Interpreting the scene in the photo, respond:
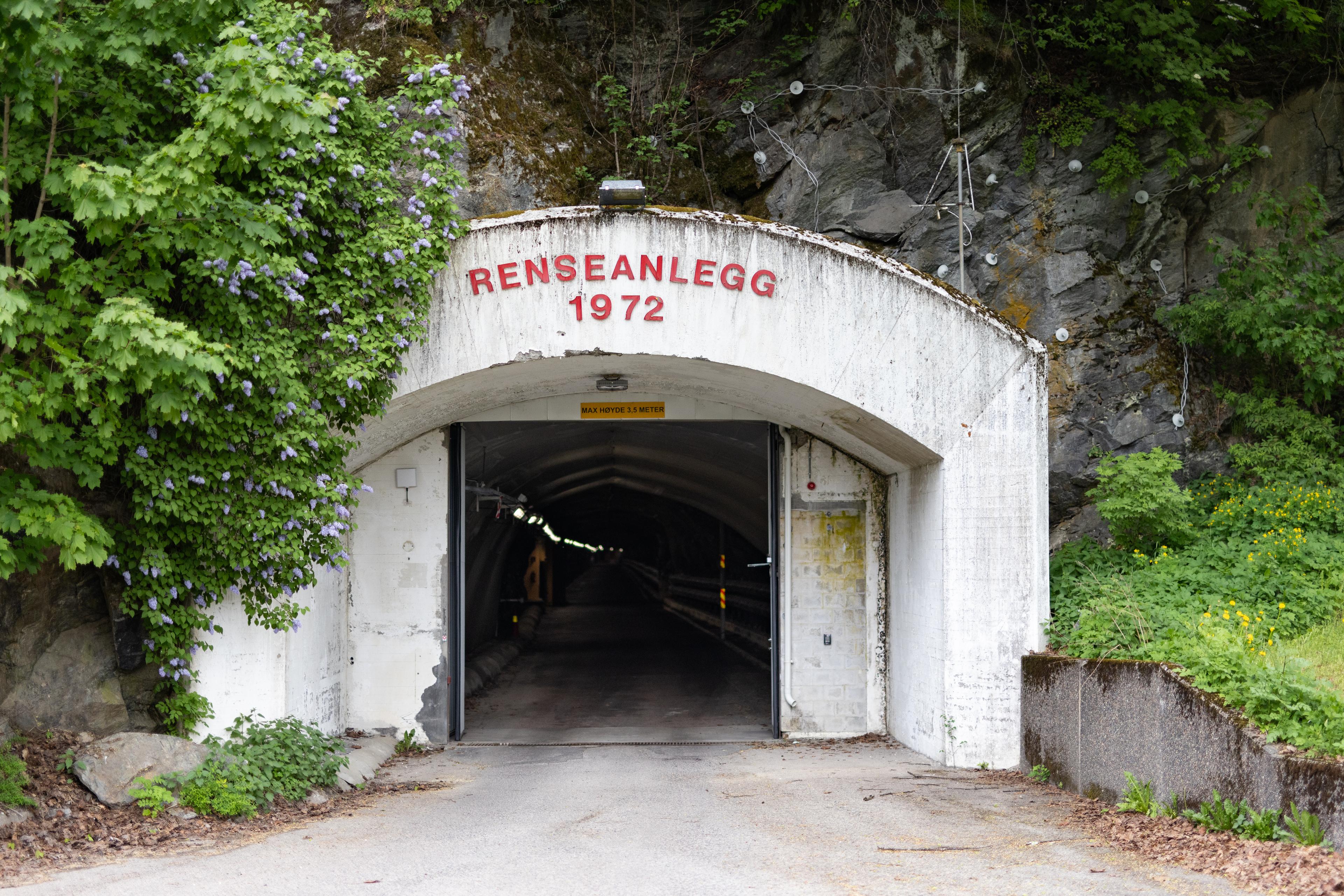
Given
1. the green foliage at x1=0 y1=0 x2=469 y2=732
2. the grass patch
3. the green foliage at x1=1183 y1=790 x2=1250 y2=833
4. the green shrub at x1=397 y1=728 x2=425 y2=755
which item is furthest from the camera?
the green shrub at x1=397 y1=728 x2=425 y2=755

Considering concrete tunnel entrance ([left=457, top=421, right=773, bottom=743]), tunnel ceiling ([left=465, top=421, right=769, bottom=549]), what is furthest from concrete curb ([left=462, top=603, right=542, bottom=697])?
tunnel ceiling ([left=465, top=421, right=769, bottom=549])

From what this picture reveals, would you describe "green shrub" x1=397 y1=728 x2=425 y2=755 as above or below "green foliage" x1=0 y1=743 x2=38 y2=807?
below

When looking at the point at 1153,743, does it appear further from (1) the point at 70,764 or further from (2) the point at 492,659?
(2) the point at 492,659

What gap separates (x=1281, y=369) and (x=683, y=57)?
7.94 meters

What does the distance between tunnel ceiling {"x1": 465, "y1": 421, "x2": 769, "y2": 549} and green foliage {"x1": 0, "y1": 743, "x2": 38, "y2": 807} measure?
5.76 m

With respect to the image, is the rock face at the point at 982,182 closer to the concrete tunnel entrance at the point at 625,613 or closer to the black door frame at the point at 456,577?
the concrete tunnel entrance at the point at 625,613

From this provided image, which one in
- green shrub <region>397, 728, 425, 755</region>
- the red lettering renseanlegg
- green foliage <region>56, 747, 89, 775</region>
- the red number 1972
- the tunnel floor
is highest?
the red lettering renseanlegg

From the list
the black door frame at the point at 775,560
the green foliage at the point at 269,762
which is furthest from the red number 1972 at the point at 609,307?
the green foliage at the point at 269,762

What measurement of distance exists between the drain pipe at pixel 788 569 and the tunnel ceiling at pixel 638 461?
3.46ft

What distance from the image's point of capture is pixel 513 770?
915cm

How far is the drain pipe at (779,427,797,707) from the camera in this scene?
1053 centimetres

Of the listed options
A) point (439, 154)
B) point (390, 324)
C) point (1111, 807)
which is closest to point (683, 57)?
point (439, 154)

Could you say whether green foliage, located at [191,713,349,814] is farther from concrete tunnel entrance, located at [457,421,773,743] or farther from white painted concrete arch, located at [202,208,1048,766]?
concrete tunnel entrance, located at [457,421,773,743]

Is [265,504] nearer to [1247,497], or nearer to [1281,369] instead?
[1247,497]
